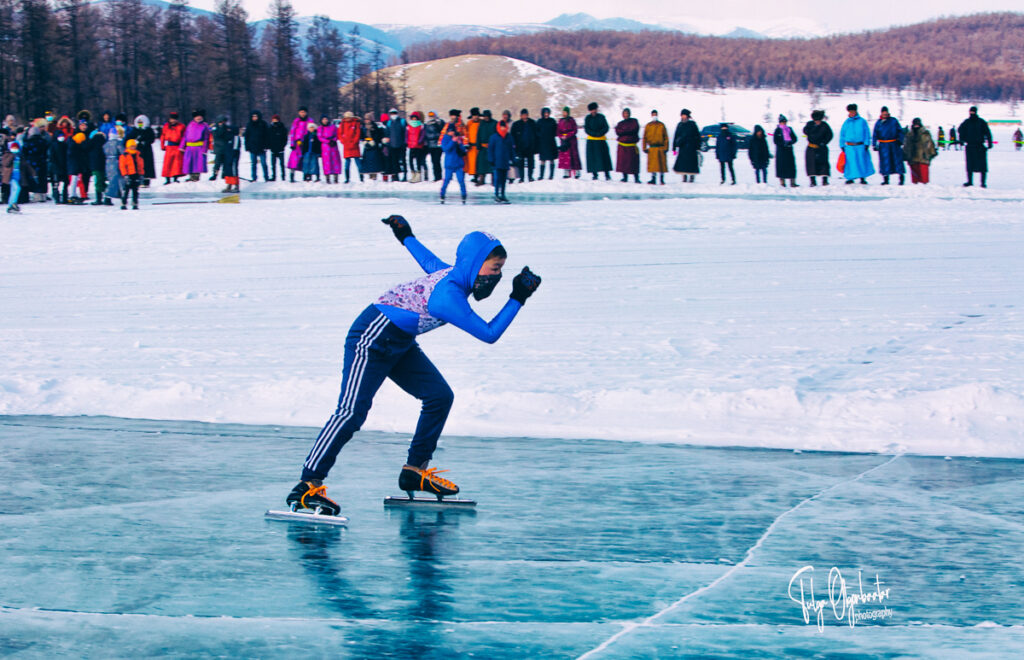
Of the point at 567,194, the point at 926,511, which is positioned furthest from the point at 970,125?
the point at 926,511

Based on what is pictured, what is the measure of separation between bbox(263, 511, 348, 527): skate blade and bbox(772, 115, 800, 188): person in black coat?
1859 cm

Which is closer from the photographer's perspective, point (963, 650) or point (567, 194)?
point (963, 650)

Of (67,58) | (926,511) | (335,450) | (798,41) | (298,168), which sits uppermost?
(798,41)

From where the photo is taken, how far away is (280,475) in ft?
18.6

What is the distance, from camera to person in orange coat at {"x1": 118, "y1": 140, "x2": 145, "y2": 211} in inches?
726

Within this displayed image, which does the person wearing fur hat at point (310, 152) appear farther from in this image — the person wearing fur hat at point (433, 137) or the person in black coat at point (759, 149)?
the person in black coat at point (759, 149)

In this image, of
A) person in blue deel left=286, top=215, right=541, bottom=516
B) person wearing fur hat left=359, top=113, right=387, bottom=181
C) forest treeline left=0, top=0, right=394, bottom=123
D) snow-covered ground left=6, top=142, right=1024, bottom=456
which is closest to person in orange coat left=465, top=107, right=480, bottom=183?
person wearing fur hat left=359, top=113, right=387, bottom=181

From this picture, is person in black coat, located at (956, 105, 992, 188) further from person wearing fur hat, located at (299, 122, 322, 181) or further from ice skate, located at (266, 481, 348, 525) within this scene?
ice skate, located at (266, 481, 348, 525)

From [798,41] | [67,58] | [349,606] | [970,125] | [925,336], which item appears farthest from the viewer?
[798,41]

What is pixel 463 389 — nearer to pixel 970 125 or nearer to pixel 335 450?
pixel 335 450

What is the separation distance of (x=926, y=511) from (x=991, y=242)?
10618mm

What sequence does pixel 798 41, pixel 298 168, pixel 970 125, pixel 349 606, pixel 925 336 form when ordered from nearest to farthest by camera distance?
pixel 349 606
pixel 925 336
pixel 970 125
pixel 298 168
pixel 798 41
